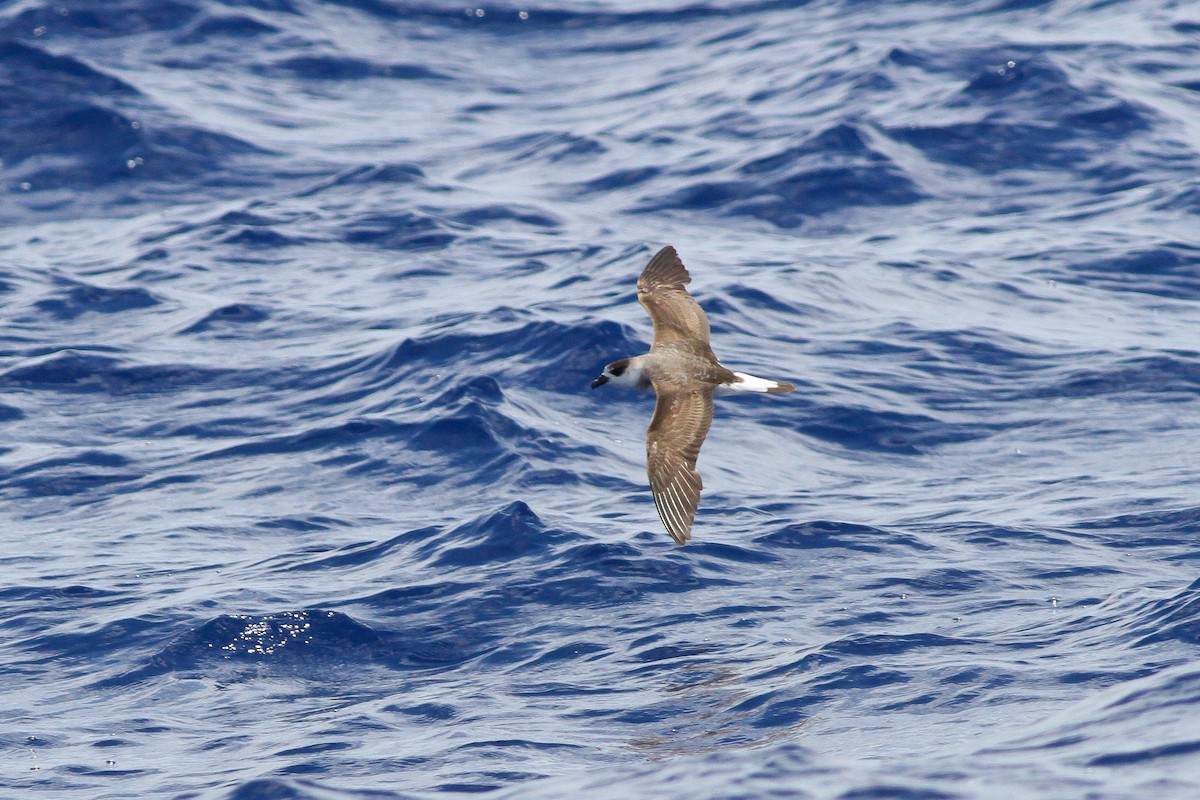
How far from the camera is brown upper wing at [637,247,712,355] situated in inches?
425

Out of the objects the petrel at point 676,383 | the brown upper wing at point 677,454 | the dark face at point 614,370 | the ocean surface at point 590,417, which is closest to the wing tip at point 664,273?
the petrel at point 676,383

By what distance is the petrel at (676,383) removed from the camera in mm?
9203

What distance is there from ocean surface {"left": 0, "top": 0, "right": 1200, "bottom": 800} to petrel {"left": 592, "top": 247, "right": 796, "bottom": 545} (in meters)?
0.88

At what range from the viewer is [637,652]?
9180 mm

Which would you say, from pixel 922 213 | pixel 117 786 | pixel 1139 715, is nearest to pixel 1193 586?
pixel 1139 715

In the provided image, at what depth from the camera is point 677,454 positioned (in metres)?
9.45

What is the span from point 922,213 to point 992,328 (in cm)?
330

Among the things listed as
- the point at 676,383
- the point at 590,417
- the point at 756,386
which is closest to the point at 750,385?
the point at 756,386

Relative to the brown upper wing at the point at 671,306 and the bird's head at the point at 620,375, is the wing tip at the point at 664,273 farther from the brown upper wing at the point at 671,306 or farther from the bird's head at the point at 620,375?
the bird's head at the point at 620,375

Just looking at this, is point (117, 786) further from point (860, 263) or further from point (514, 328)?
point (860, 263)

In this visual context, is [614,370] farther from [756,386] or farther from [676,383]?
[756,386]

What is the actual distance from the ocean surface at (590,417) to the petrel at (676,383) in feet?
2.90

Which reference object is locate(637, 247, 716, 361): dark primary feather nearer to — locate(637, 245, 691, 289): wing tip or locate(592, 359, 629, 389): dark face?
locate(637, 245, 691, 289): wing tip

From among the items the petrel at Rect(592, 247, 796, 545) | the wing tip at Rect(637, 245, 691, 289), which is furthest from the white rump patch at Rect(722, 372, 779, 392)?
the wing tip at Rect(637, 245, 691, 289)
